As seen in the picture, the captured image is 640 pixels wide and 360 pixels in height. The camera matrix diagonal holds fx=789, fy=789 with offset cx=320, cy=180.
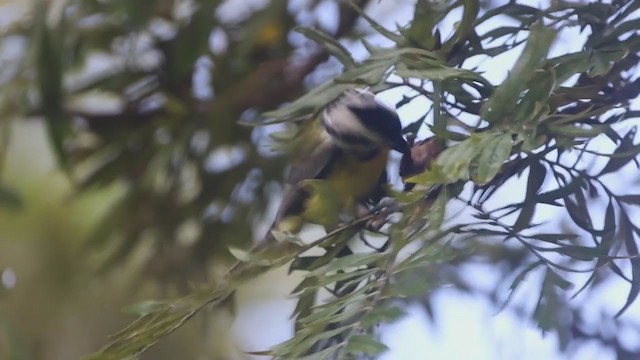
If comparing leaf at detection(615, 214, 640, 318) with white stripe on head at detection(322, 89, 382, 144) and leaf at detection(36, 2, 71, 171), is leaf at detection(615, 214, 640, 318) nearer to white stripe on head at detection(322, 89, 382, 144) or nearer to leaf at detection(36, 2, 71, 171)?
white stripe on head at detection(322, 89, 382, 144)

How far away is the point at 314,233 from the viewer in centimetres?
29

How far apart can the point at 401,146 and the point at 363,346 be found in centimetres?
8

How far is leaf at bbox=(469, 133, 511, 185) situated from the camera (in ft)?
0.75

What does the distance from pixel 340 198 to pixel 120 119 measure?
1.18ft

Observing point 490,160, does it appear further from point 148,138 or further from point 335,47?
point 148,138

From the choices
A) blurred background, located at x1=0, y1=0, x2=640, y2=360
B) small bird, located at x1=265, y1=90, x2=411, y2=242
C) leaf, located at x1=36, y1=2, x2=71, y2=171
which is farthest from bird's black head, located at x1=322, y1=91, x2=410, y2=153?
leaf, located at x1=36, y1=2, x2=71, y2=171

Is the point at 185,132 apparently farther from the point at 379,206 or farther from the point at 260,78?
the point at 379,206

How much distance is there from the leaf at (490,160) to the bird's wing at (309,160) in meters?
0.08

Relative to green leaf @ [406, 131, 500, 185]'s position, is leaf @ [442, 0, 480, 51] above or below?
above

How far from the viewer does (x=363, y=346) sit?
9.3 inches

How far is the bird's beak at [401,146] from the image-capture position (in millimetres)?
279

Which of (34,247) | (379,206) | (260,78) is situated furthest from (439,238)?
(34,247)

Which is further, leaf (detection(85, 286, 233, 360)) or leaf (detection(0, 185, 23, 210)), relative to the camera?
leaf (detection(0, 185, 23, 210))

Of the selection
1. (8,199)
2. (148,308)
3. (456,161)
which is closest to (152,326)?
(148,308)
